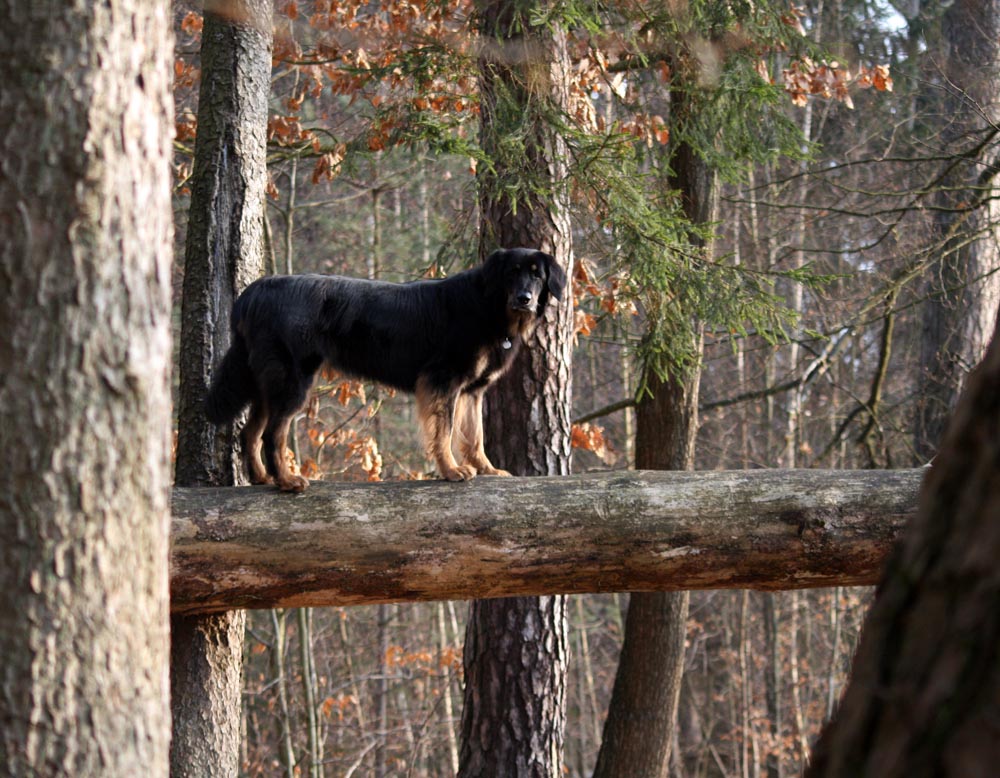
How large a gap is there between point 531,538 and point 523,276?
2065mm

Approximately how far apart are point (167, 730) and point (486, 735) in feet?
15.8

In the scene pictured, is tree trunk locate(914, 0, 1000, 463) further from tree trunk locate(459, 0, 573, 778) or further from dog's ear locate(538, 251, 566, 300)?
dog's ear locate(538, 251, 566, 300)

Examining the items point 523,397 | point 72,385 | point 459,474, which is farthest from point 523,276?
point 72,385

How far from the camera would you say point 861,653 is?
4.82 ft

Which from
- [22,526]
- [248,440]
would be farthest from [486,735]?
[22,526]

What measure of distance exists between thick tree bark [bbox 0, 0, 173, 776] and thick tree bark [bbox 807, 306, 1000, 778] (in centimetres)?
199

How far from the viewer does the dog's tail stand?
5809mm

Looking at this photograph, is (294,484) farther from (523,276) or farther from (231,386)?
(523,276)

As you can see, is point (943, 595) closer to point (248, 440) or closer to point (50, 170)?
point (50, 170)

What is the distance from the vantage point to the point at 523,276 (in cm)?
648

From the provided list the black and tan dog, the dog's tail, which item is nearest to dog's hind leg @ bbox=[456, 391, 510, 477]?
the black and tan dog

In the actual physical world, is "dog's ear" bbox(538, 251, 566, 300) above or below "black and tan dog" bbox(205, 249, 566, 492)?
above

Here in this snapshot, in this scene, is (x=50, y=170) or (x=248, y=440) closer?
(x=50, y=170)

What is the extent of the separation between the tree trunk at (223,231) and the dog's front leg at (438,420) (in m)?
1.18
